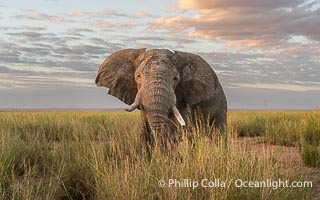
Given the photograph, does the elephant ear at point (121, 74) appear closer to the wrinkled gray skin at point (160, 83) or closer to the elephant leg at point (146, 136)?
the wrinkled gray skin at point (160, 83)

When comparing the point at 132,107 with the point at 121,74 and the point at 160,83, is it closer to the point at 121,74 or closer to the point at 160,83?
the point at 160,83

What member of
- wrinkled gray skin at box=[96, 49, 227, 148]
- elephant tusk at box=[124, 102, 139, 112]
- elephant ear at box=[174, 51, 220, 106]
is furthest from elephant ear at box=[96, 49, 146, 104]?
elephant tusk at box=[124, 102, 139, 112]

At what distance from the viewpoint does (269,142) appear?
1062 cm

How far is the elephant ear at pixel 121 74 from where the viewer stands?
769cm

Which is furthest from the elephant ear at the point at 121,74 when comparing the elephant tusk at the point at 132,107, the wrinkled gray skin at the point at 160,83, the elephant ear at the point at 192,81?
the elephant tusk at the point at 132,107

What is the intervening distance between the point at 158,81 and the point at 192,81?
3.98 ft

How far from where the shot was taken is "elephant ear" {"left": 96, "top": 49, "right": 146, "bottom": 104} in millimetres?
7688

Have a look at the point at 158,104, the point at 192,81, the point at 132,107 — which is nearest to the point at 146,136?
the point at 132,107

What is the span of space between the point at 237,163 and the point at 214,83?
379cm

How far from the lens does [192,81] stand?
300 inches

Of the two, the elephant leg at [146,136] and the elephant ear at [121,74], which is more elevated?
the elephant ear at [121,74]

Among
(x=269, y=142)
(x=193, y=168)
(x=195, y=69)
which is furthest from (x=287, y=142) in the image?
(x=193, y=168)

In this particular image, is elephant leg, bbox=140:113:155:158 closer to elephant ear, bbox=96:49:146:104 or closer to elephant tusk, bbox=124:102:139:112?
elephant tusk, bbox=124:102:139:112

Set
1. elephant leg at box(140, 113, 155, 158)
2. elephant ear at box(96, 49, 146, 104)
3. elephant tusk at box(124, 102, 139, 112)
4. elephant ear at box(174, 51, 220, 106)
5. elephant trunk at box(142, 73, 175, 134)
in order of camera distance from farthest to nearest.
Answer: elephant ear at box(96, 49, 146, 104), elephant ear at box(174, 51, 220, 106), elephant leg at box(140, 113, 155, 158), elephant tusk at box(124, 102, 139, 112), elephant trunk at box(142, 73, 175, 134)
